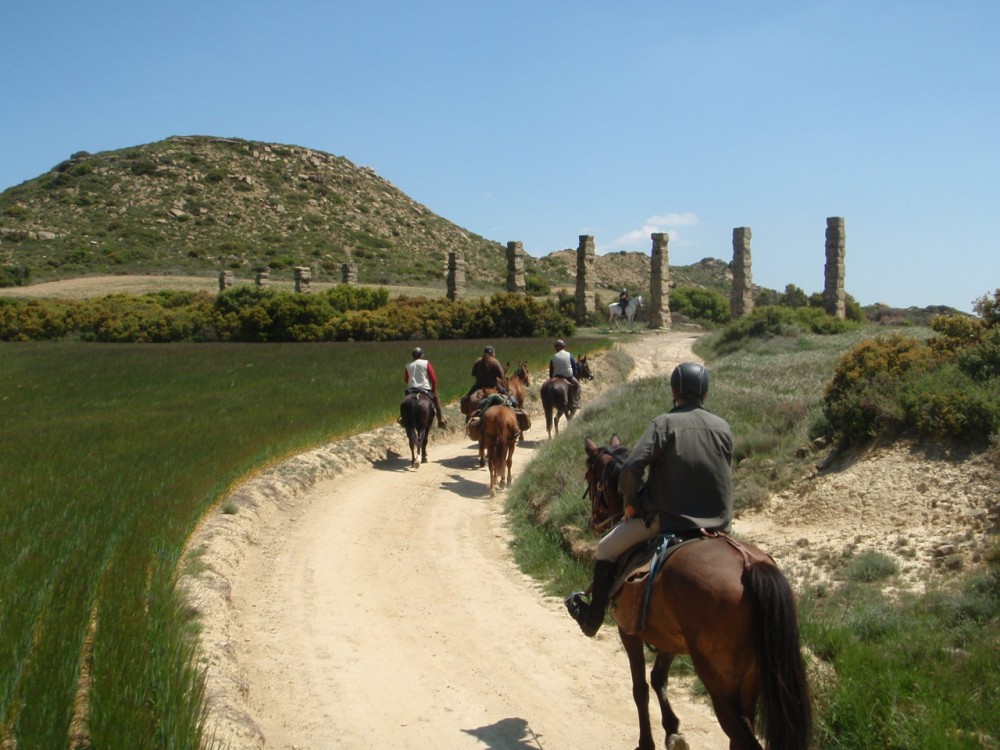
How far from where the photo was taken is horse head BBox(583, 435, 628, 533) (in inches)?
308

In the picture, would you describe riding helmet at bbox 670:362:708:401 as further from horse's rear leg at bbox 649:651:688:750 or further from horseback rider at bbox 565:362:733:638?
horse's rear leg at bbox 649:651:688:750

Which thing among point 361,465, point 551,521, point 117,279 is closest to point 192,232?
point 117,279

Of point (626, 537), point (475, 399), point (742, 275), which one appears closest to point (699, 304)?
point (742, 275)

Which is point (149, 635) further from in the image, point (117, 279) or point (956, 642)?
point (117, 279)

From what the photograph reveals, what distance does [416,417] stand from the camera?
18.5 m

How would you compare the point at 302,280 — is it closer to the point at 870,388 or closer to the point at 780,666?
the point at 870,388

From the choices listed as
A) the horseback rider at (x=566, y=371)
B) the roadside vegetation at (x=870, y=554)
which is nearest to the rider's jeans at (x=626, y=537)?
the roadside vegetation at (x=870, y=554)

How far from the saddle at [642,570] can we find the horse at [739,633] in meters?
0.03

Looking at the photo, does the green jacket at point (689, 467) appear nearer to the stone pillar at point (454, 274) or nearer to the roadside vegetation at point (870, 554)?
the roadside vegetation at point (870, 554)

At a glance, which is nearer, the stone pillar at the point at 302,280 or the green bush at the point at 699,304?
the stone pillar at the point at 302,280

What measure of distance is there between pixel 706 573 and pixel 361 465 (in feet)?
44.9

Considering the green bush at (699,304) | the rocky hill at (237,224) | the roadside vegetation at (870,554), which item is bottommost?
the roadside vegetation at (870,554)

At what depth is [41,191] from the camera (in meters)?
104

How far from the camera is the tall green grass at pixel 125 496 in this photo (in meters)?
5.67
